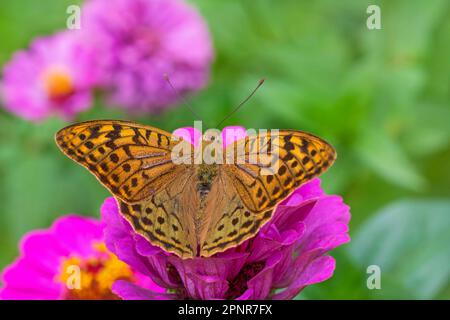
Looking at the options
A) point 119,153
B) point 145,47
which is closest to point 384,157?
point 145,47

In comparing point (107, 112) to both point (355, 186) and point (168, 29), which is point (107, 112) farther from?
point (355, 186)

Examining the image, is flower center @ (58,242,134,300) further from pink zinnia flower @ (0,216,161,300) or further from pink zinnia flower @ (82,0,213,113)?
pink zinnia flower @ (82,0,213,113)

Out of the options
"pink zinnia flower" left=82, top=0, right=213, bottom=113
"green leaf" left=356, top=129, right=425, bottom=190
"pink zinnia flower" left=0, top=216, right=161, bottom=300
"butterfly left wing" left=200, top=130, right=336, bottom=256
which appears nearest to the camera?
"butterfly left wing" left=200, top=130, right=336, bottom=256

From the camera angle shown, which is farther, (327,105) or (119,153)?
(327,105)

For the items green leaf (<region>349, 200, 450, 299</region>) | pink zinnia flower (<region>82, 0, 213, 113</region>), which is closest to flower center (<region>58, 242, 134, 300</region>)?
green leaf (<region>349, 200, 450, 299</region>)

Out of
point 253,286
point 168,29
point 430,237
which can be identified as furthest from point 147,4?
point 253,286

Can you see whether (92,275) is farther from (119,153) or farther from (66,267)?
(119,153)
